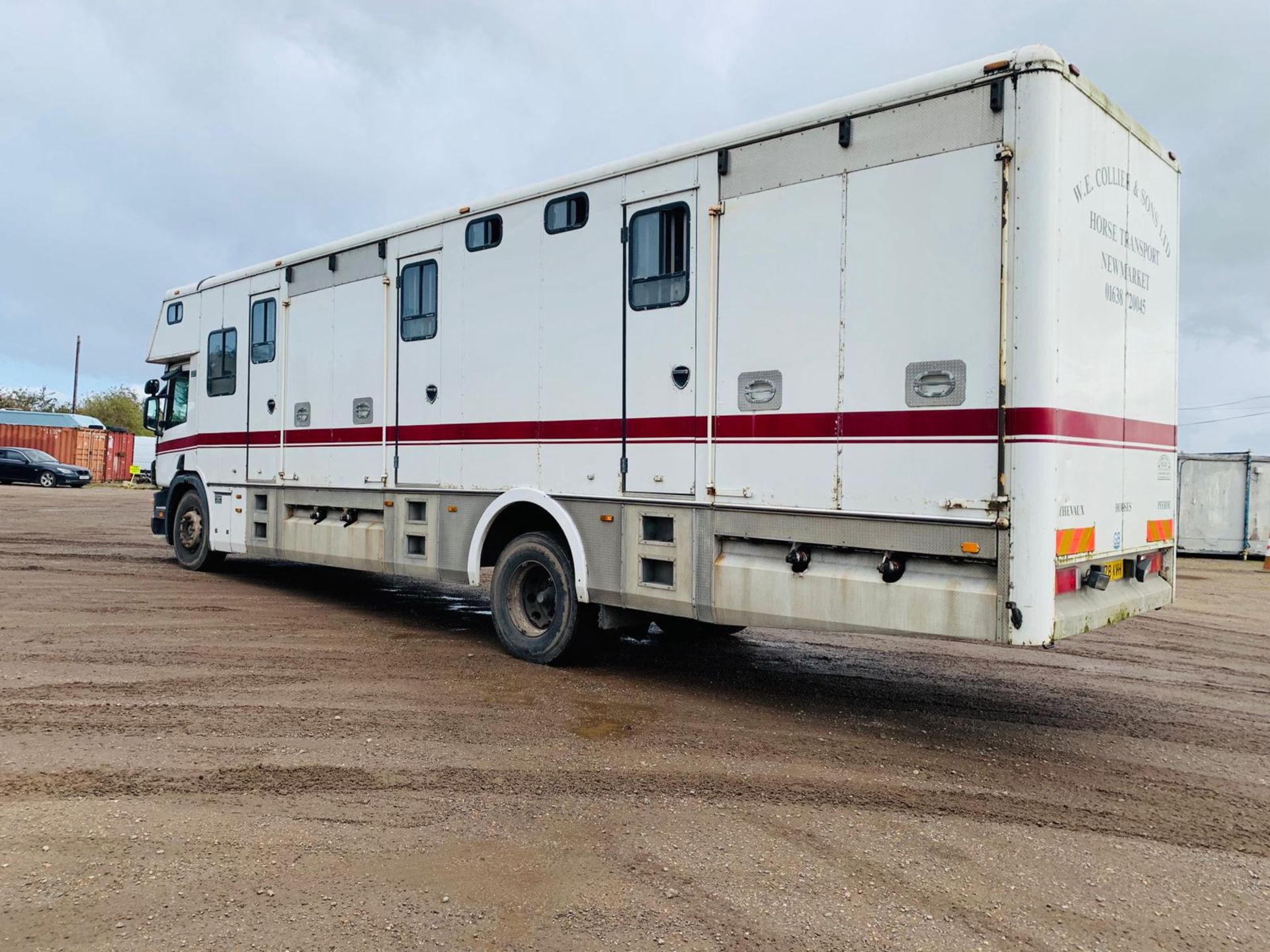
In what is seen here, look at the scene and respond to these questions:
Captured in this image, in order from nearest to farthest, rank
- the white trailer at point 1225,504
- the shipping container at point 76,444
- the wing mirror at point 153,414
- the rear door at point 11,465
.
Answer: the wing mirror at point 153,414
the white trailer at point 1225,504
the rear door at point 11,465
the shipping container at point 76,444

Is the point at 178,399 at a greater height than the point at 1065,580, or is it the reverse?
the point at 178,399

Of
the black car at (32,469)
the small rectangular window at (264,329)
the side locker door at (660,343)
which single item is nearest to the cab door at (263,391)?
the small rectangular window at (264,329)

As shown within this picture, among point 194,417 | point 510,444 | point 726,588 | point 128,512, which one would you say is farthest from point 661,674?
point 128,512

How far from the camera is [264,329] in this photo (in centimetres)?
991

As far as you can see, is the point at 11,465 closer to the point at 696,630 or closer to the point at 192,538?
the point at 192,538

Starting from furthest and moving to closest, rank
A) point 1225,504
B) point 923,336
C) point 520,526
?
point 1225,504
point 520,526
point 923,336

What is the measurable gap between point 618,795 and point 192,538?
877 cm

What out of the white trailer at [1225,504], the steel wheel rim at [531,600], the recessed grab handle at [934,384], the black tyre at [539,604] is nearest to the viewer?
the recessed grab handle at [934,384]

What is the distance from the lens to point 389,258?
27.4ft

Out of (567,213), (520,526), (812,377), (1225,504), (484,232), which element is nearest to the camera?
(812,377)

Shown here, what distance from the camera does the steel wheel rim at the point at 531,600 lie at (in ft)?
23.6

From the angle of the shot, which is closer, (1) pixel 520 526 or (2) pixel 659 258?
(2) pixel 659 258

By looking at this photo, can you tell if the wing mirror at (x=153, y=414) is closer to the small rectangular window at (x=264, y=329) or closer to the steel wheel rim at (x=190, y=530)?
the steel wheel rim at (x=190, y=530)

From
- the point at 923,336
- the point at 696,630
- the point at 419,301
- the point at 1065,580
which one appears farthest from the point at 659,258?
the point at 696,630
